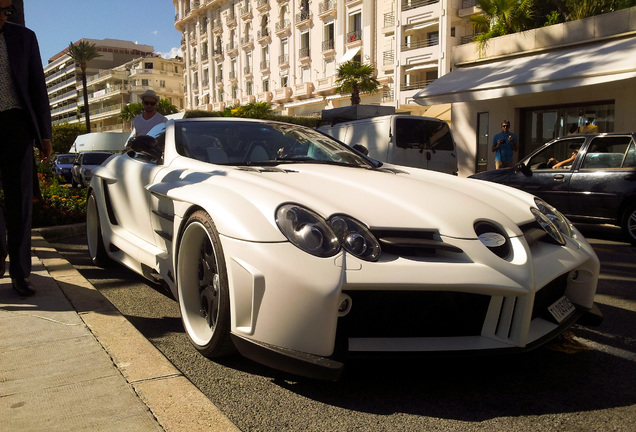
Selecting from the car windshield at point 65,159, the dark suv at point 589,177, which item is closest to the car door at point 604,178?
the dark suv at point 589,177

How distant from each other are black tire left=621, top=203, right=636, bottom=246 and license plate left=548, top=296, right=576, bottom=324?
16.6 ft

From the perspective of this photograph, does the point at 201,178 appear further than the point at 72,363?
Yes

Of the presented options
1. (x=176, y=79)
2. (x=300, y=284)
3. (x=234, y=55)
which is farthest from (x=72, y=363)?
(x=176, y=79)

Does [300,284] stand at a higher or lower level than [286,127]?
lower

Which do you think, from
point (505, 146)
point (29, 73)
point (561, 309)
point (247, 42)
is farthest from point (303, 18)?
point (561, 309)

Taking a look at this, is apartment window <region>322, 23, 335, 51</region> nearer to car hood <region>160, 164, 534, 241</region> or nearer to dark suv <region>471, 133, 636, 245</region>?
dark suv <region>471, 133, 636, 245</region>

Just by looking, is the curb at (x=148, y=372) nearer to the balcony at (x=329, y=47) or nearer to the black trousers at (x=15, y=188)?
the black trousers at (x=15, y=188)

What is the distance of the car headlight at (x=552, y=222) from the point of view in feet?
9.19

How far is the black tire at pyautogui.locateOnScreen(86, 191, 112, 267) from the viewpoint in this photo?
477 cm

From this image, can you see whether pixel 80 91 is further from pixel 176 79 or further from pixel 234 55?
pixel 234 55

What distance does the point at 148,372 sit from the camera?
233cm

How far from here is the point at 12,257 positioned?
354 cm

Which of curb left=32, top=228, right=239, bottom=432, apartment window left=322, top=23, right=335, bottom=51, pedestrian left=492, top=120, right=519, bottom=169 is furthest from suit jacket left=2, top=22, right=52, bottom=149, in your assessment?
apartment window left=322, top=23, right=335, bottom=51

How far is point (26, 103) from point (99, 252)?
1.57 m
